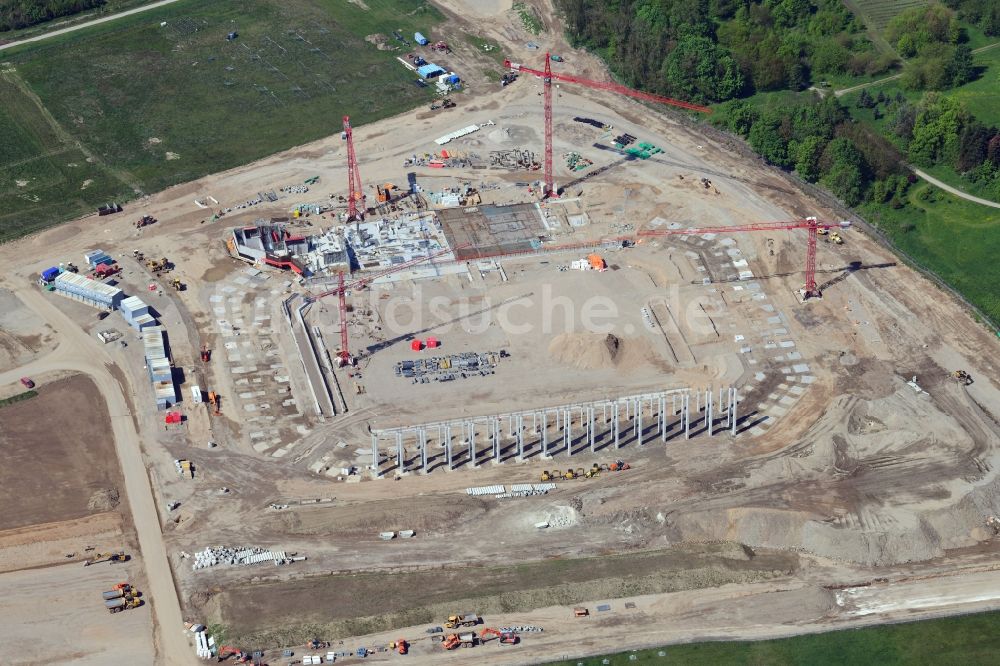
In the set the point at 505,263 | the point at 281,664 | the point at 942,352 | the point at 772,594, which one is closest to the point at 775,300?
Result: the point at 942,352

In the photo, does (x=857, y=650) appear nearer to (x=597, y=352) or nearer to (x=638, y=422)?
(x=638, y=422)

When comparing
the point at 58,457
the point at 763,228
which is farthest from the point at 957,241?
the point at 58,457

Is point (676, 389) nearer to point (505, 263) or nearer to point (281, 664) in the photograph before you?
point (505, 263)

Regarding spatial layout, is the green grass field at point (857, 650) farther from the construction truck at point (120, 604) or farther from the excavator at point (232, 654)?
the construction truck at point (120, 604)

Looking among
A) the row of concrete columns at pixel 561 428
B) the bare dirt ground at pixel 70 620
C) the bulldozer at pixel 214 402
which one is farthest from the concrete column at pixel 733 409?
the bare dirt ground at pixel 70 620

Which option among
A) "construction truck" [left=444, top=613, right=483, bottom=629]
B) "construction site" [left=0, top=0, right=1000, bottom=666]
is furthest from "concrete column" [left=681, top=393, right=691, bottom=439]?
"construction truck" [left=444, top=613, right=483, bottom=629]

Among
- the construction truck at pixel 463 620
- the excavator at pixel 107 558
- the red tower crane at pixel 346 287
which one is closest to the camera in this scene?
the construction truck at pixel 463 620

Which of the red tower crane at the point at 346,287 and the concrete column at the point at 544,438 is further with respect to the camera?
the red tower crane at the point at 346,287
